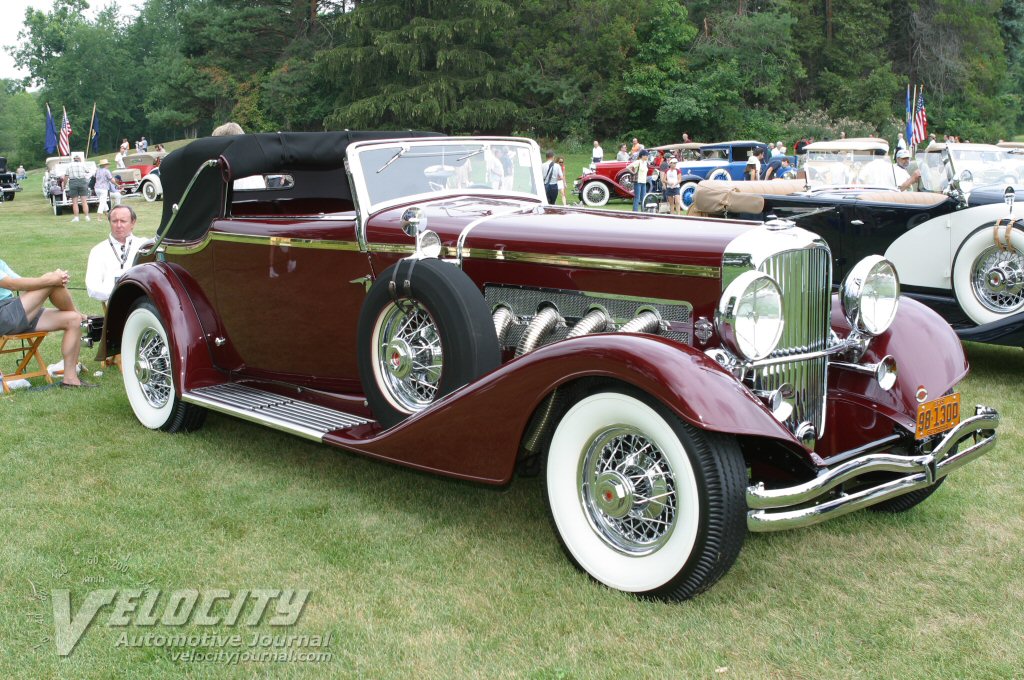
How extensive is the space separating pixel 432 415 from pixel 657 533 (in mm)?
1113

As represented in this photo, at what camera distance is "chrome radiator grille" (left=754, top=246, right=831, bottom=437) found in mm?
3732

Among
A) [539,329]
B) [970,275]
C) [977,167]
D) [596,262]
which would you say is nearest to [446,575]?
[539,329]

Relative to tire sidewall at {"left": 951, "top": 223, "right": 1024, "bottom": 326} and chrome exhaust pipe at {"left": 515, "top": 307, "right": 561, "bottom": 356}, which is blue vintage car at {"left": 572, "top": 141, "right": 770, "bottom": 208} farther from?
chrome exhaust pipe at {"left": 515, "top": 307, "right": 561, "bottom": 356}

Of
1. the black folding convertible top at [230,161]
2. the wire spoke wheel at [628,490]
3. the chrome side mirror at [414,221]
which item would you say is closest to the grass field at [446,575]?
the wire spoke wheel at [628,490]

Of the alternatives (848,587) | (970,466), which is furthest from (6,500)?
(970,466)

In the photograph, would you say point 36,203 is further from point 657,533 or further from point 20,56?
point 20,56

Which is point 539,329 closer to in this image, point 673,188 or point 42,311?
point 42,311

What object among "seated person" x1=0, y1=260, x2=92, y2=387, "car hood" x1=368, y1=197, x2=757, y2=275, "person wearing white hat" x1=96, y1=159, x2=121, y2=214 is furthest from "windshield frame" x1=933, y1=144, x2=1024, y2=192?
"person wearing white hat" x1=96, y1=159, x2=121, y2=214

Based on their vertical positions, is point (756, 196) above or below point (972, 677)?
above

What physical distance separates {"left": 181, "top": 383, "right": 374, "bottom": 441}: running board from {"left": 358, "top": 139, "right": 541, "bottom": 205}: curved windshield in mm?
1201

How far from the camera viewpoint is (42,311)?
6773 mm

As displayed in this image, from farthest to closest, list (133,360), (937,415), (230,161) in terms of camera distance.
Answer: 1. (133,360)
2. (230,161)
3. (937,415)

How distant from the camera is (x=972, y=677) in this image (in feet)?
9.55

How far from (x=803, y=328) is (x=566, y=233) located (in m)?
1.16
